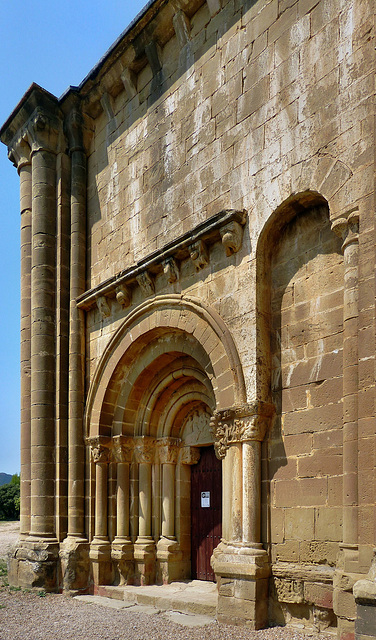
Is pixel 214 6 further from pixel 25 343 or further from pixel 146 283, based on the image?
pixel 25 343

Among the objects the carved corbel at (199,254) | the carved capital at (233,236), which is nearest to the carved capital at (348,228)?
the carved capital at (233,236)

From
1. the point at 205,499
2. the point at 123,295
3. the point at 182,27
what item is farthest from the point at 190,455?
the point at 182,27

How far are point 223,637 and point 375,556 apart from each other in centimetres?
203

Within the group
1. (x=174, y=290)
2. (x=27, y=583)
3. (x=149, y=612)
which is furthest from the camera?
(x=27, y=583)

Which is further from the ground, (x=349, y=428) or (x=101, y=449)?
(x=349, y=428)

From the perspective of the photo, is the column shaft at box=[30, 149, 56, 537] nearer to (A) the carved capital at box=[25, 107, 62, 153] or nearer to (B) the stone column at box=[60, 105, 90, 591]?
(A) the carved capital at box=[25, 107, 62, 153]

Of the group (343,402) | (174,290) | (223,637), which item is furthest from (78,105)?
(223,637)

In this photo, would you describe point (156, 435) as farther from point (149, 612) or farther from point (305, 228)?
point (305, 228)

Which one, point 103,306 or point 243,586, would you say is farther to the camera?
point 103,306

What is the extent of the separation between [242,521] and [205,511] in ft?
7.55

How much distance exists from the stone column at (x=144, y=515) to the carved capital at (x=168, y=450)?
0.50 ft

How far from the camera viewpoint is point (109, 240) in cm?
995

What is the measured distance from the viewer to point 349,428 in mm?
5562

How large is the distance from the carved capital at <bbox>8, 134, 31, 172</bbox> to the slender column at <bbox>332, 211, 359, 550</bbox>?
6.89 meters
